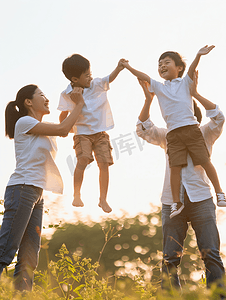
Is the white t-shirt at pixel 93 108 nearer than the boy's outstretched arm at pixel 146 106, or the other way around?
the boy's outstretched arm at pixel 146 106

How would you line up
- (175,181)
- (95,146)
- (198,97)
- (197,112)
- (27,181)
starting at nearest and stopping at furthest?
(27,181)
(175,181)
(198,97)
(197,112)
(95,146)

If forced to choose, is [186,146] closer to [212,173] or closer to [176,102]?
[212,173]

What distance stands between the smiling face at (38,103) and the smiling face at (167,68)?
1348 mm

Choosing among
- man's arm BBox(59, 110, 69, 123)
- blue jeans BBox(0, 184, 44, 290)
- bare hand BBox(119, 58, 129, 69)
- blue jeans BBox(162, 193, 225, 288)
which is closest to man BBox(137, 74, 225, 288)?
blue jeans BBox(162, 193, 225, 288)

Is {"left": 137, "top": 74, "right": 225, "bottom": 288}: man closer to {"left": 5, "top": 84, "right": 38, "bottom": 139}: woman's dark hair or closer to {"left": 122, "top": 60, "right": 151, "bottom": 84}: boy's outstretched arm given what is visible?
{"left": 122, "top": 60, "right": 151, "bottom": 84}: boy's outstretched arm

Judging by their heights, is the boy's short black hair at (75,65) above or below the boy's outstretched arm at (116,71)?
above

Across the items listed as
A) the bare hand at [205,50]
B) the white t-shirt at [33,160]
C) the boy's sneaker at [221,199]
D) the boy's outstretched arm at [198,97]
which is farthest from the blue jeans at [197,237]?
the bare hand at [205,50]

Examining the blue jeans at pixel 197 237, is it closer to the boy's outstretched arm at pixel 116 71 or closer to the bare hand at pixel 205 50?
the bare hand at pixel 205 50

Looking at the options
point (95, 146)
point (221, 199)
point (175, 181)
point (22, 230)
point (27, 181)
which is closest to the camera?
point (22, 230)

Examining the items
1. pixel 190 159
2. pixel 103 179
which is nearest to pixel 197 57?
pixel 190 159

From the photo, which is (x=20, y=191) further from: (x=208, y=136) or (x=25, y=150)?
(x=208, y=136)

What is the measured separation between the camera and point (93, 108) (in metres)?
3.59

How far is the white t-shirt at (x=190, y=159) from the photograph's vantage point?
2.89 m

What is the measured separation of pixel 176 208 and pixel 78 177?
1.38 metres
